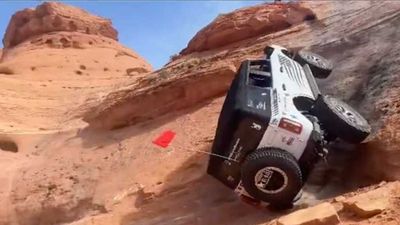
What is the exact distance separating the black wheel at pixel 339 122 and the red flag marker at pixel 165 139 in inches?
183

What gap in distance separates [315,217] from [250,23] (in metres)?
10.5

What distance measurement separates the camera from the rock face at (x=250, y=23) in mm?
15688

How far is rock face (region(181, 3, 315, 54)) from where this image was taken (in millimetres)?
15688

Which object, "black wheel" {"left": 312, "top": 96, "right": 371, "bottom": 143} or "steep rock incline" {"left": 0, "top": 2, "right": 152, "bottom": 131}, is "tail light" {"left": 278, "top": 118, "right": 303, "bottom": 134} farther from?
"steep rock incline" {"left": 0, "top": 2, "right": 152, "bottom": 131}

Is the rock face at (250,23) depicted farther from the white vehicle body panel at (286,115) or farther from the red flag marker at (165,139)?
the white vehicle body panel at (286,115)

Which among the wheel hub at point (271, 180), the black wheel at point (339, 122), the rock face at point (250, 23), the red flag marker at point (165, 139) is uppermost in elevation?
the rock face at point (250, 23)

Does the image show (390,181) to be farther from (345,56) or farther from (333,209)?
(345,56)

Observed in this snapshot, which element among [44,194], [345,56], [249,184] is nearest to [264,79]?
[249,184]

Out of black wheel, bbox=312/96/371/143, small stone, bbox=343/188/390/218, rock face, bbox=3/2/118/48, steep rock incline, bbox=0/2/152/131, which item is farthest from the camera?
rock face, bbox=3/2/118/48

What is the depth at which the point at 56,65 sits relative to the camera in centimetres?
2219

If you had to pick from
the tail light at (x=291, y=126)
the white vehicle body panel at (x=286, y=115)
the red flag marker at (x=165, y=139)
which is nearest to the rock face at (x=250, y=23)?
the red flag marker at (x=165, y=139)

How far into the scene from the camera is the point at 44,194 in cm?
1195

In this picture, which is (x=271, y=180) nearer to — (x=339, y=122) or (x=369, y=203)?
(x=339, y=122)

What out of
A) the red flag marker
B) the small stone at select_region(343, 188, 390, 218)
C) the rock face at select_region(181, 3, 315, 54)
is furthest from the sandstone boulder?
the rock face at select_region(181, 3, 315, 54)
